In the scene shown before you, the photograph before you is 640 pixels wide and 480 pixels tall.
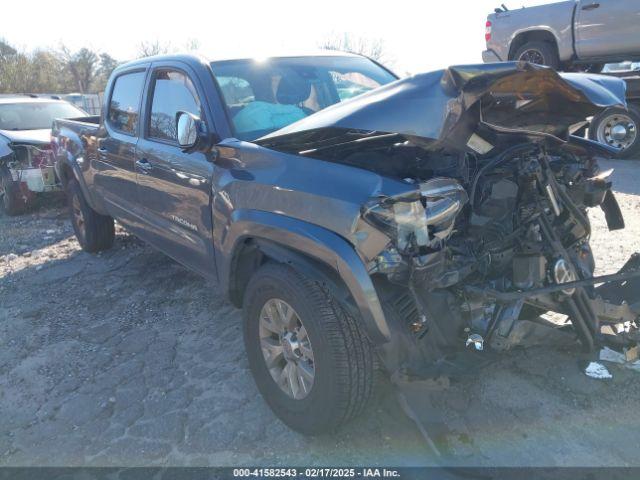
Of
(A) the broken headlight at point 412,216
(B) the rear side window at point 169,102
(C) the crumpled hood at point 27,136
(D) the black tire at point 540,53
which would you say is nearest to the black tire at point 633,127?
(D) the black tire at point 540,53

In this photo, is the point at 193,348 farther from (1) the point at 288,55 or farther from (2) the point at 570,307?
(2) the point at 570,307

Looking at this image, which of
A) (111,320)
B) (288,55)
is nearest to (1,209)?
(111,320)

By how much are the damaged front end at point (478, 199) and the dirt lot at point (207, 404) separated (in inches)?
14.0

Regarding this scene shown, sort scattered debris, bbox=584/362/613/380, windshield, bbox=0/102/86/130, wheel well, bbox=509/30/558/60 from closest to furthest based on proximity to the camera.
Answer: scattered debris, bbox=584/362/613/380 → windshield, bbox=0/102/86/130 → wheel well, bbox=509/30/558/60

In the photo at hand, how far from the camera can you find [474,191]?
2688 mm

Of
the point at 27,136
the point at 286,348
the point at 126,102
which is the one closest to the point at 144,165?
the point at 126,102

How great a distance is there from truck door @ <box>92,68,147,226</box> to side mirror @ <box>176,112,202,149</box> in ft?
4.18

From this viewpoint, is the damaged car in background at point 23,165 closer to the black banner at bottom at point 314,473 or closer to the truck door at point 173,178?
the truck door at point 173,178

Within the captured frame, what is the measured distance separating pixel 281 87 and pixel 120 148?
159cm

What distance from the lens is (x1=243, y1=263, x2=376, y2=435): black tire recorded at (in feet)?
7.86

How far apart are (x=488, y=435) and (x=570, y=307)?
A: 76 centimetres

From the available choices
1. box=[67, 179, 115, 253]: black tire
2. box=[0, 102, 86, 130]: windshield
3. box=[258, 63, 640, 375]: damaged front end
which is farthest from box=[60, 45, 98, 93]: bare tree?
box=[258, 63, 640, 375]: damaged front end

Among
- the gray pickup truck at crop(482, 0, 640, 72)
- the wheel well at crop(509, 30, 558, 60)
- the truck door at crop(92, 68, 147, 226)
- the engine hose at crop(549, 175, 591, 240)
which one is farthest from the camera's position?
the wheel well at crop(509, 30, 558, 60)

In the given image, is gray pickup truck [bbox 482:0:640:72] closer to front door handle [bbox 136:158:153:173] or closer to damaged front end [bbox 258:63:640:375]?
damaged front end [bbox 258:63:640:375]
